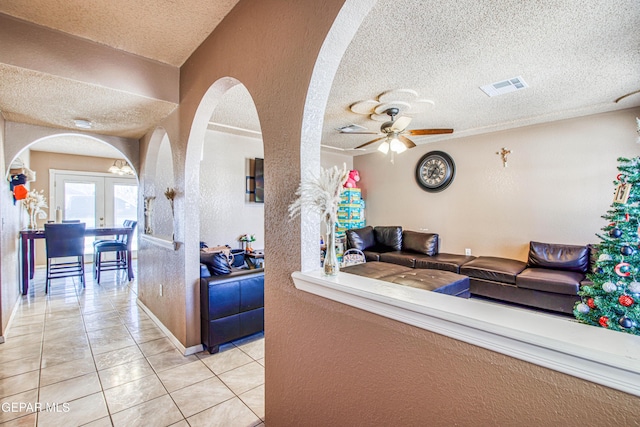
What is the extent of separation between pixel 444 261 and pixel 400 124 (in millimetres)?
2421

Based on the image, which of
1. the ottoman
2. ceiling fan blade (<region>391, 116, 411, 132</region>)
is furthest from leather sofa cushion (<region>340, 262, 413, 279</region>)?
ceiling fan blade (<region>391, 116, 411, 132</region>)

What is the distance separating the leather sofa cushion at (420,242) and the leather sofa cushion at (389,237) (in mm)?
113

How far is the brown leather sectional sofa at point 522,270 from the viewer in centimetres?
347

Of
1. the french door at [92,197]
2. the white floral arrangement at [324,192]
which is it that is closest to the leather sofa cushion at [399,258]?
the white floral arrangement at [324,192]

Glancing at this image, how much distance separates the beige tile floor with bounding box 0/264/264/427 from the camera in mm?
1876

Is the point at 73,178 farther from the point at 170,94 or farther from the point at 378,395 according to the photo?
the point at 378,395

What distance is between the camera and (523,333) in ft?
2.43

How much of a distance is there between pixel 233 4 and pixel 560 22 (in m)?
2.29

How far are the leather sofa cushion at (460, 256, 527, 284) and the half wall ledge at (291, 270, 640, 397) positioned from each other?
346cm

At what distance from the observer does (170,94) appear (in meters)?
2.72

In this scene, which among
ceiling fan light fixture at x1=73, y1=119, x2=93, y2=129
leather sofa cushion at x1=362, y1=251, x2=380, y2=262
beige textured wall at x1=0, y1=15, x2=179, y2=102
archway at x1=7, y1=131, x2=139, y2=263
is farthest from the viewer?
archway at x1=7, y1=131, x2=139, y2=263

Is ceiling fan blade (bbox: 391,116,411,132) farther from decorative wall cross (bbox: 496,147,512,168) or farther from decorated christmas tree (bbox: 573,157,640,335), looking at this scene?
decorative wall cross (bbox: 496,147,512,168)

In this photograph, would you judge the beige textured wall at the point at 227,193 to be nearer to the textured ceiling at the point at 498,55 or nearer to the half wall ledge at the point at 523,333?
the textured ceiling at the point at 498,55

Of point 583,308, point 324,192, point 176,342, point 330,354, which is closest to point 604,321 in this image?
point 583,308
